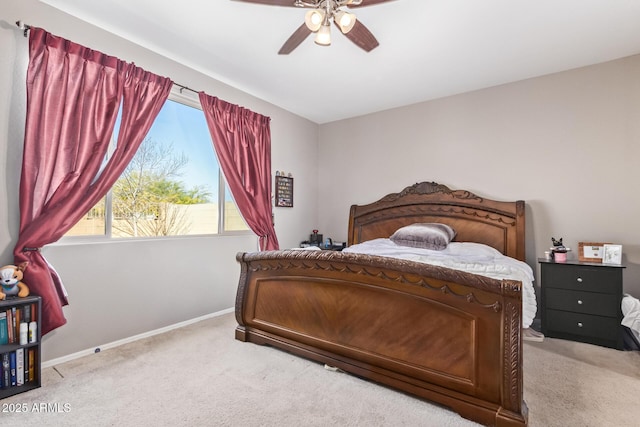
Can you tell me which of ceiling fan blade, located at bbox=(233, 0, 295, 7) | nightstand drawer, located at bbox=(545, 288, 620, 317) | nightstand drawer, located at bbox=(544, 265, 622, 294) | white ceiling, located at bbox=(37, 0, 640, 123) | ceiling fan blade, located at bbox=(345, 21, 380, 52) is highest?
white ceiling, located at bbox=(37, 0, 640, 123)

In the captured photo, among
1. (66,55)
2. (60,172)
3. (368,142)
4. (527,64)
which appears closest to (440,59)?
(527,64)

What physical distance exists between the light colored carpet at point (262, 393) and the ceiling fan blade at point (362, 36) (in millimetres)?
2371

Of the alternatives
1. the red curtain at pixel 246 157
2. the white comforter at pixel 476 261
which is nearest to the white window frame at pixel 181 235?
the red curtain at pixel 246 157

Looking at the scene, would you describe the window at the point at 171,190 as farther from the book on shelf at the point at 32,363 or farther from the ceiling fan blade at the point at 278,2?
the ceiling fan blade at the point at 278,2

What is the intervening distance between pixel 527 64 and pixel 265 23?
8.69 ft

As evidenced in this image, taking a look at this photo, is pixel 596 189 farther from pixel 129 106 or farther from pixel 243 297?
pixel 129 106

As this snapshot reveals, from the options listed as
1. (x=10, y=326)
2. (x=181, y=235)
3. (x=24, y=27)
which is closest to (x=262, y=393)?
(x=10, y=326)

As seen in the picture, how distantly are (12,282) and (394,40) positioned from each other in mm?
3371

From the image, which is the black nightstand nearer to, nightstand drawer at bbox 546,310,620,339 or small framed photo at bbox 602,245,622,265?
nightstand drawer at bbox 546,310,620,339

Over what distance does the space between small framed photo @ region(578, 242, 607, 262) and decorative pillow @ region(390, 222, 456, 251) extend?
3.85ft

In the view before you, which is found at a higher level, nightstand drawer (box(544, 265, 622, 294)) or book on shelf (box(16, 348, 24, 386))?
nightstand drawer (box(544, 265, 622, 294))

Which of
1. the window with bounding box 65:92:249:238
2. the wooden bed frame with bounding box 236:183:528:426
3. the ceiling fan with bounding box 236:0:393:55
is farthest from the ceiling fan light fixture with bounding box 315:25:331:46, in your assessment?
the window with bounding box 65:92:249:238

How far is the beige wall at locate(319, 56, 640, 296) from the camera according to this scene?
116 inches

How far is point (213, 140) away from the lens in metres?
3.35
